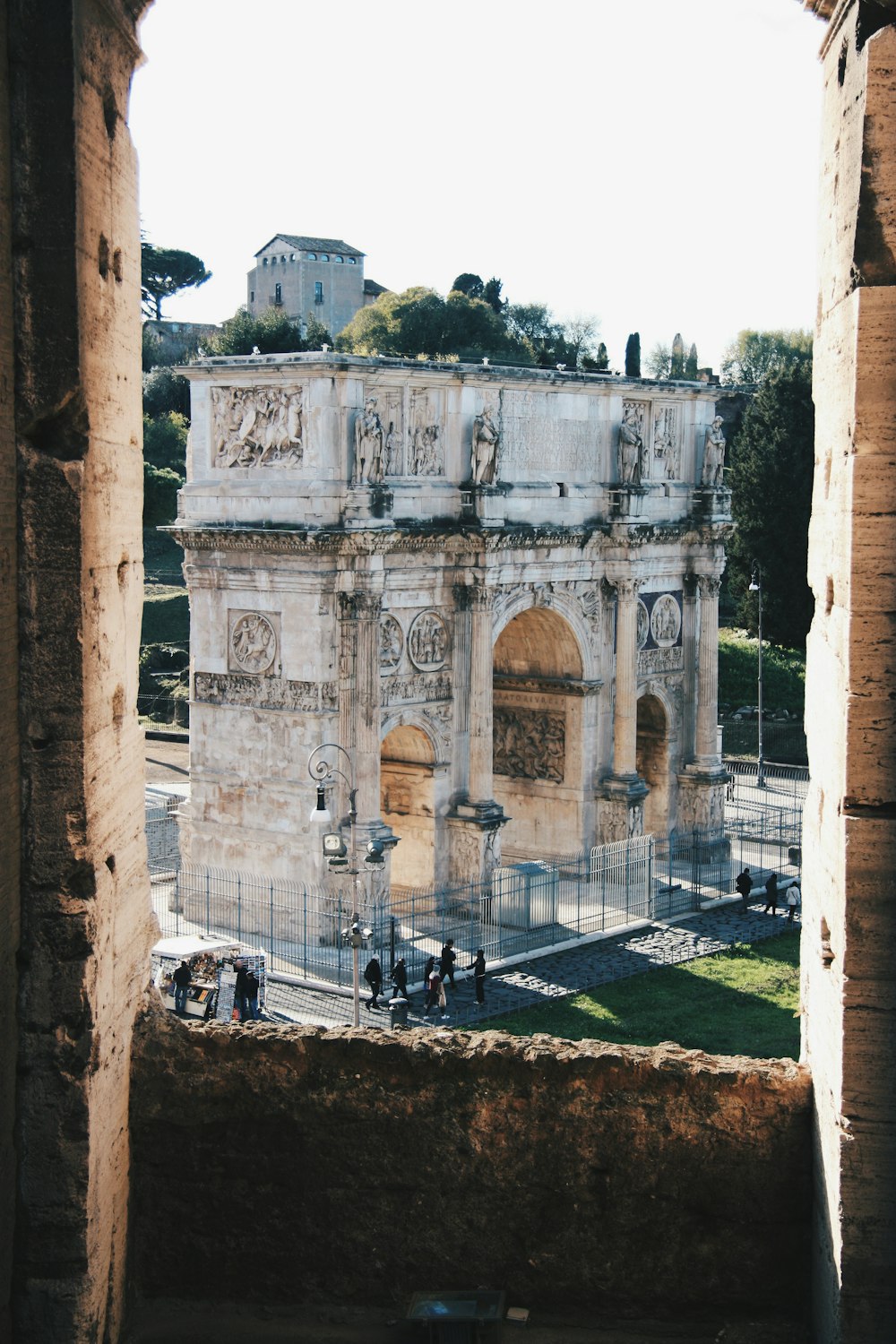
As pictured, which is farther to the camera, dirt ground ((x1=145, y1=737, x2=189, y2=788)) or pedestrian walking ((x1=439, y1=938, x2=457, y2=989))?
dirt ground ((x1=145, y1=737, x2=189, y2=788))

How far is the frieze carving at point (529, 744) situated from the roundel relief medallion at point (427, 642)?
389 centimetres

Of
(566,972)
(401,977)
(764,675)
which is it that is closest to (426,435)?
(566,972)

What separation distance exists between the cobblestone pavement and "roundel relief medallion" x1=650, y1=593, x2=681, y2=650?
521 cm

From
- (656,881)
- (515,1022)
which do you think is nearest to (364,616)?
(515,1022)

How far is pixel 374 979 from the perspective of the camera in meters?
24.7

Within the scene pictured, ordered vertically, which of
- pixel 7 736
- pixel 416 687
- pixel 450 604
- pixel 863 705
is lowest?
pixel 416 687

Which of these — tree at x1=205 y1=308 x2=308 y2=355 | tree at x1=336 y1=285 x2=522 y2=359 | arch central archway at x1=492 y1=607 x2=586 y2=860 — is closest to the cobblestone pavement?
arch central archway at x1=492 y1=607 x2=586 y2=860

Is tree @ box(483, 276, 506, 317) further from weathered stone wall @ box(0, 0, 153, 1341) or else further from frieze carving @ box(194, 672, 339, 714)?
weathered stone wall @ box(0, 0, 153, 1341)

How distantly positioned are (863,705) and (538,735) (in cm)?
2513

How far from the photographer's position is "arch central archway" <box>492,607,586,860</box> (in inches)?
1265

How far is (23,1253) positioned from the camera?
7.76 m

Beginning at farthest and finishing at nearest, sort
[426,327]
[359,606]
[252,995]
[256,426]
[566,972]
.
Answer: [426,327] → [566,972] → [256,426] → [359,606] → [252,995]

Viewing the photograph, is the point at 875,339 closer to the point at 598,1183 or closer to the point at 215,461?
the point at 598,1183

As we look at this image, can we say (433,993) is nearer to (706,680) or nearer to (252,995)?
(252,995)
